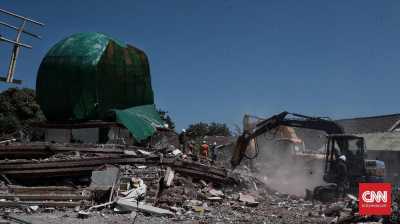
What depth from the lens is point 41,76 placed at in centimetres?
2412

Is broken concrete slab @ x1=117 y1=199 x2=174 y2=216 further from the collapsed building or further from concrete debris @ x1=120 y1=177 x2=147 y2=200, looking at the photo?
concrete debris @ x1=120 y1=177 x2=147 y2=200

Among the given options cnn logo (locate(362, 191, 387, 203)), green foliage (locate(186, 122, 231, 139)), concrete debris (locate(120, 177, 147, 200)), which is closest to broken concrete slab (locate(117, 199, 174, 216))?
concrete debris (locate(120, 177, 147, 200))

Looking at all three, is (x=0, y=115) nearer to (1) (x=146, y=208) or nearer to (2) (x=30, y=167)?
(2) (x=30, y=167)

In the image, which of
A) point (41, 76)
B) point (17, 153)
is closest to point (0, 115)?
point (41, 76)

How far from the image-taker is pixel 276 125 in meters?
20.3

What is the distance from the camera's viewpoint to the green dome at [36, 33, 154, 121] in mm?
22875

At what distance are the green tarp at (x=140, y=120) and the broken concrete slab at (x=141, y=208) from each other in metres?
10.4

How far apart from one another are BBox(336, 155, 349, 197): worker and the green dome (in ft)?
36.9

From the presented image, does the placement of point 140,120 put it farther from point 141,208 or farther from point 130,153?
point 141,208

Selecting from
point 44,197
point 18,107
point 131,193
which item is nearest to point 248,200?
point 131,193

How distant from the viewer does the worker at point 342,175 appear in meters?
17.5

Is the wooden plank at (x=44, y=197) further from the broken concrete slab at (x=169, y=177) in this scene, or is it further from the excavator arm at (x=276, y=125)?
the excavator arm at (x=276, y=125)

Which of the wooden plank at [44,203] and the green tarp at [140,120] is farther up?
the green tarp at [140,120]

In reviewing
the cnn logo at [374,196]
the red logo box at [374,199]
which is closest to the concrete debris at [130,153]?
A: the red logo box at [374,199]
